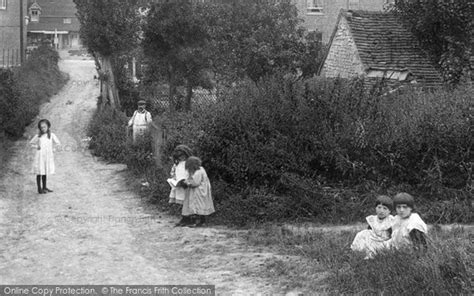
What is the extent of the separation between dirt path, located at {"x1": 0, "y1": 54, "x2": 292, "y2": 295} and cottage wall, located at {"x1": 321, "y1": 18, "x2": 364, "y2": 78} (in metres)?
8.23

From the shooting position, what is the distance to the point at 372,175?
1090 cm

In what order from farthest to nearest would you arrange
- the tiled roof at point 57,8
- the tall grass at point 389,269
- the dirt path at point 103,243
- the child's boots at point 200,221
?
the tiled roof at point 57,8, the child's boots at point 200,221, the dirt path at point 103,243, the tall grass at point 389,269

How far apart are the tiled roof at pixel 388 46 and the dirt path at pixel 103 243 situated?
8181 mm

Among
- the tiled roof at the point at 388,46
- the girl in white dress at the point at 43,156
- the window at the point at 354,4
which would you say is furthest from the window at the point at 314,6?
the girl in white dress at the point at 43,156

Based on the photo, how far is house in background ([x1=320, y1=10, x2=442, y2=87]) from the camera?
18500 millimetres

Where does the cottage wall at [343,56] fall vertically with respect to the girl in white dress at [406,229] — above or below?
above

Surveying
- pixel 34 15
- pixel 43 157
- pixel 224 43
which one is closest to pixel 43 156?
pixel 43 157

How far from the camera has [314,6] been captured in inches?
A: 1539

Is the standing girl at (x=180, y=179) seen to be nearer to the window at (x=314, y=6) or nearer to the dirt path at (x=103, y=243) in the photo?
the dirt path at (x=103, y=243)

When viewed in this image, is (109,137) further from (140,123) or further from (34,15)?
(34,15)

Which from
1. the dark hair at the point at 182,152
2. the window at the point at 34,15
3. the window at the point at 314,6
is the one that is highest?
the window at the point at 34,15

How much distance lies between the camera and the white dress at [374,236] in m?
7.79

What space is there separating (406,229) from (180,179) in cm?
405

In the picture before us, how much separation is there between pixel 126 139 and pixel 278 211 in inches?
299
